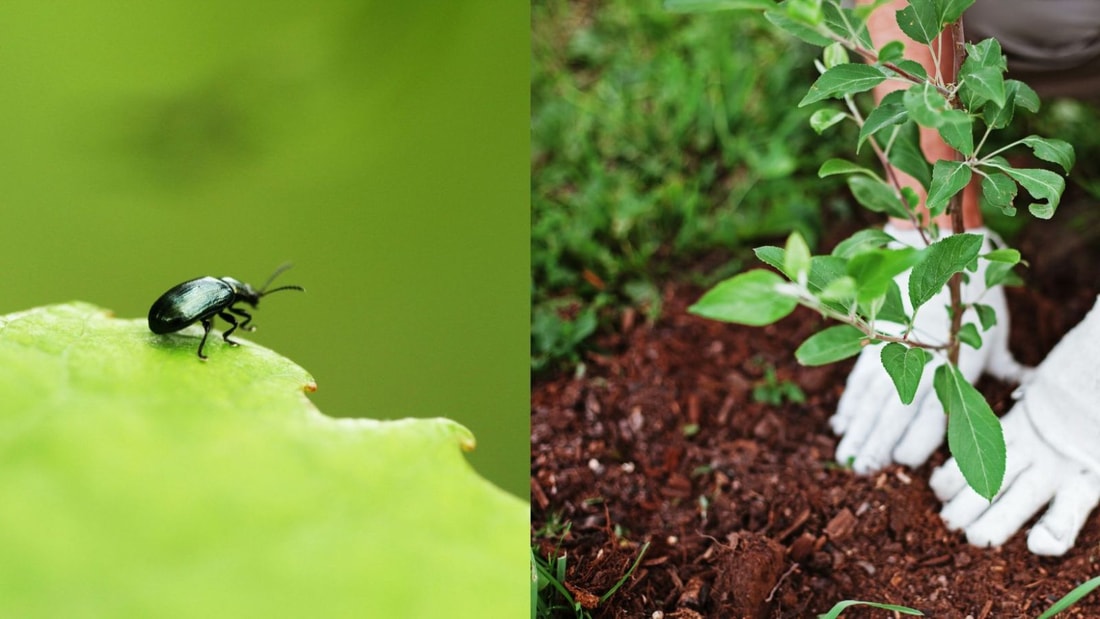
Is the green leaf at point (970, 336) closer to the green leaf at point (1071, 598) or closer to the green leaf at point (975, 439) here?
the green leaf at point (975, 439)

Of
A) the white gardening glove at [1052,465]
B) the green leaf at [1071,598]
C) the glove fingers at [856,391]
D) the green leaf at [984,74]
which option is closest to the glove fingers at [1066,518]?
the white gardening glove at [1052,465]

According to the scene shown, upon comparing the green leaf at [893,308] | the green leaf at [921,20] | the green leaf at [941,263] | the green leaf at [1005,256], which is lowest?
the green leaf at [893,308]

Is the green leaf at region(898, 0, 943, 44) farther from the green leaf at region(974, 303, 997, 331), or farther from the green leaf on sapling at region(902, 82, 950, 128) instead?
the green leaf at region(974, 303, 997, 331)

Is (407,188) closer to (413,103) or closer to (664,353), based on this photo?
(413,103)

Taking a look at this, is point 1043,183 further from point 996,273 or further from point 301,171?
point 301,171

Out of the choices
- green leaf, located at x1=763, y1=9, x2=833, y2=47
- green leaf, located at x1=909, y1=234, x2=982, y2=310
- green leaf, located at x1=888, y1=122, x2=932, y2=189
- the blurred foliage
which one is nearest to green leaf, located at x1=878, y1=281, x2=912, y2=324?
green leaf, located at x1=909, y1=234, x2=982, y2=310

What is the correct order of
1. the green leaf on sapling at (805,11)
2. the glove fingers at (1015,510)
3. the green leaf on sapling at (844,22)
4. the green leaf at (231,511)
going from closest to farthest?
the green leaf at (231,511)
the green leaf on sapling at (805,11)
the green leaf on sapling at (844,22)
the glove fingers at (1015,510)

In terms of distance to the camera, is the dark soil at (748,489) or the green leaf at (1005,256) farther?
the dark soil at (748,489)
